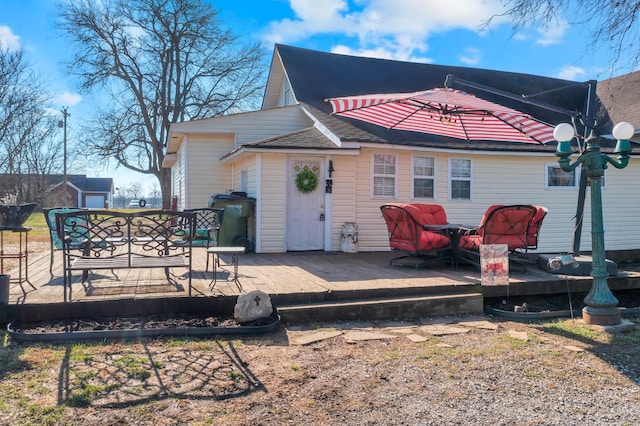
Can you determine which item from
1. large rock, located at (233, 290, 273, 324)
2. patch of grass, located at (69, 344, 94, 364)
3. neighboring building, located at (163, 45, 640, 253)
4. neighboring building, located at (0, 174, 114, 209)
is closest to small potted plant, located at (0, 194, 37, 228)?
patch of grass, located at (69, 344, 94, 364)

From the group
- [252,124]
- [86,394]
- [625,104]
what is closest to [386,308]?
[86,394]

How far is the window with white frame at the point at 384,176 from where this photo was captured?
10492 millimetres

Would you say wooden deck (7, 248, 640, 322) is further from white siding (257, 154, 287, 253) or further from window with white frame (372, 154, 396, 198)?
window with white frame (372, 154, 396, 198)

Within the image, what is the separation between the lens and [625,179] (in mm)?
12250

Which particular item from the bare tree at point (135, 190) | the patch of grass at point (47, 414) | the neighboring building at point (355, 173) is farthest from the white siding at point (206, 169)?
the bare tree at point (135, 190)

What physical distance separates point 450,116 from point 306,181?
3.25 metres

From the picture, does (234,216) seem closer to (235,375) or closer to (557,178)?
(235,375)

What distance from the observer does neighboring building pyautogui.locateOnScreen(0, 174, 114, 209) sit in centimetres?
2390

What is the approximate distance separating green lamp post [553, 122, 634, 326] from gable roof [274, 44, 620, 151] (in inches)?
201

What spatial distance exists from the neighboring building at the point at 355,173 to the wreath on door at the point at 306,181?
5.7 inches

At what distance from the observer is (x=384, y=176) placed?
10.5 m

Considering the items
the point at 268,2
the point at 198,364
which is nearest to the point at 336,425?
the point at 198,364

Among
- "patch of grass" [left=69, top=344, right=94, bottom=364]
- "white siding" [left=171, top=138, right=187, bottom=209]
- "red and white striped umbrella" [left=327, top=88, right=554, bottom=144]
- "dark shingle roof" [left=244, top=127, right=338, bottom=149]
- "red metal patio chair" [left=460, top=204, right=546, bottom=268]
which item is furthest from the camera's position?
"white siding" [left=171, top=138, right=187, bottom=209]

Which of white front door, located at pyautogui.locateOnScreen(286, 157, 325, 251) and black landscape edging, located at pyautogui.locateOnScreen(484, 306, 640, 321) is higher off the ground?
white front door, located at pyautogui.locateOnScreen(286, 157, 325, 251)
